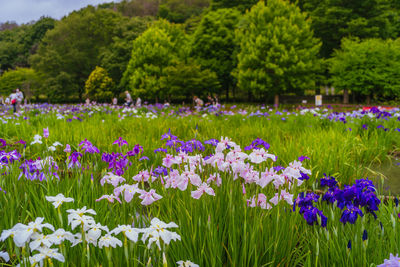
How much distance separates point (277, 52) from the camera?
1040 inches

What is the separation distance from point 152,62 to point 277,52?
52.6ft

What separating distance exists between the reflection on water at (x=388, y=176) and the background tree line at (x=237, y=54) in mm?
Answer: 22422

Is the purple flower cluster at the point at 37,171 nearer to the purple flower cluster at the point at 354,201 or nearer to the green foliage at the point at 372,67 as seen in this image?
the purple flower cluster at the point at 354,201

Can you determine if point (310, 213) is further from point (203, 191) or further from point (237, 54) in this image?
point (237, 54)

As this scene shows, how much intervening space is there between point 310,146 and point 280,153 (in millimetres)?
682

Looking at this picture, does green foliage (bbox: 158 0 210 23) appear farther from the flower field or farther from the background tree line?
the flower field

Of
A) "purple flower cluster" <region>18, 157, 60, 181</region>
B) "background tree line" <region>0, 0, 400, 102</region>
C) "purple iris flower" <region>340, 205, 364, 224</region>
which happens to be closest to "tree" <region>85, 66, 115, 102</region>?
"background tree line" <region>0, 0, 400, 102</region>

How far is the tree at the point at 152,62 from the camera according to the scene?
34500 mm

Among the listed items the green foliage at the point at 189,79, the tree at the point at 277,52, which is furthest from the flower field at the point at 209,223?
the green foliage at the point at 189,79

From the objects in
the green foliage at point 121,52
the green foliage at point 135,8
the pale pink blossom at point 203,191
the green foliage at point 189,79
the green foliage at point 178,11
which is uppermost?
the green foliage at point 135,8

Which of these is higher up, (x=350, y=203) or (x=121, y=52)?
(x=121, y=52)

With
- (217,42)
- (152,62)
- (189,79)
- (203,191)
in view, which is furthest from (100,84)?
(203,191)

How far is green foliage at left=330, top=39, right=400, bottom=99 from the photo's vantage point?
25.7 m

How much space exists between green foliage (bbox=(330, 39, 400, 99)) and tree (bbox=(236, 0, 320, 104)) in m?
2.96
